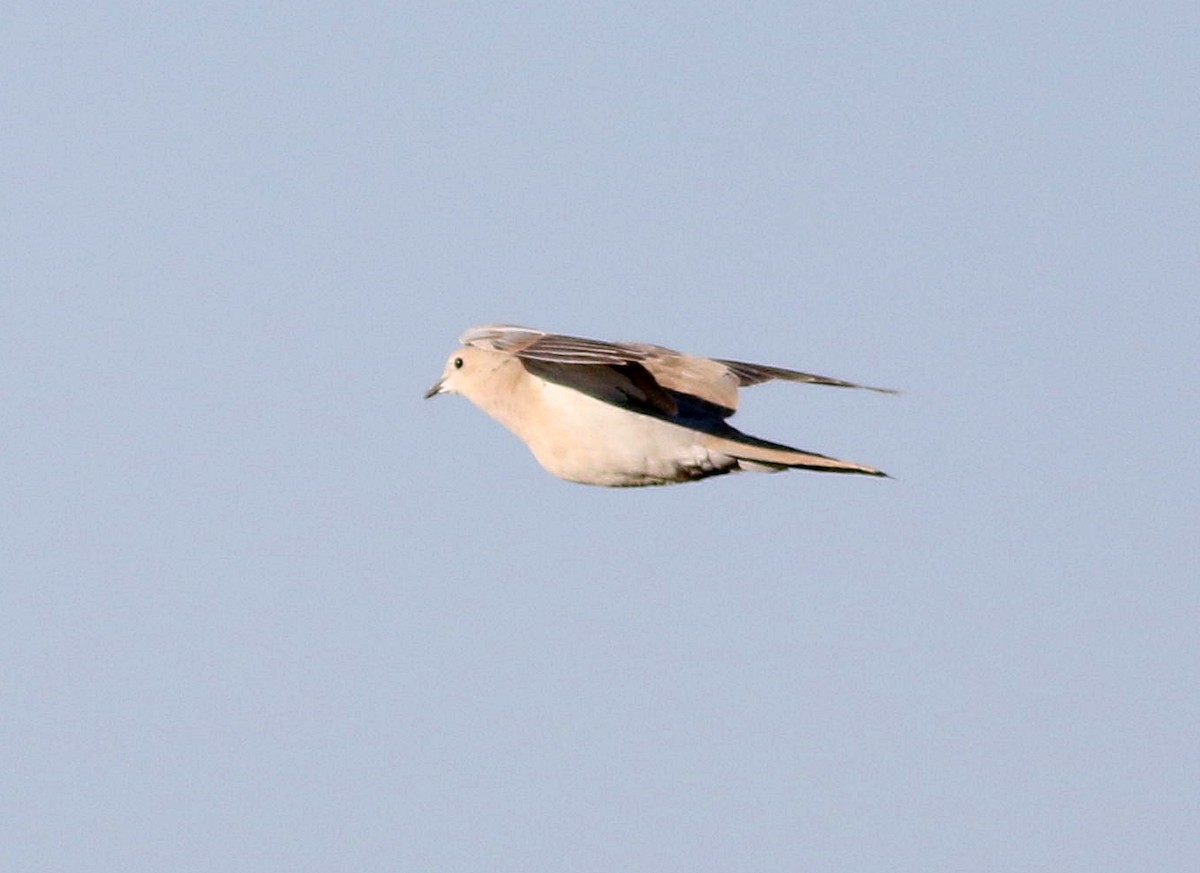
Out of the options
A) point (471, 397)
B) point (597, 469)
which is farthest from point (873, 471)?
point (471, 397)

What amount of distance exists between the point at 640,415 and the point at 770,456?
100 cm

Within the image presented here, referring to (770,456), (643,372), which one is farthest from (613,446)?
(770,456)

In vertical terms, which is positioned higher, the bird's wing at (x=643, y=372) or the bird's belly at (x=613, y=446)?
the bird's wing at (x=643, y=372)

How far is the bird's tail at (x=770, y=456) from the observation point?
553 inches

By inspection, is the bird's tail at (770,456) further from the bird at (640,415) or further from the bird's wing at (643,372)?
the bird's wing at (643,372)

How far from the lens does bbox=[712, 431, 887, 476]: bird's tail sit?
46.1 ft

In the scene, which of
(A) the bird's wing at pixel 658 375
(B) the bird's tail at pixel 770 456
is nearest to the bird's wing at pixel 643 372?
(A) the bird's wing at pixel 658 375

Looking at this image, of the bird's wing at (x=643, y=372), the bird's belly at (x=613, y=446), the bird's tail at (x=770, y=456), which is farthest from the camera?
the bird's belly at (x=613, y=446)

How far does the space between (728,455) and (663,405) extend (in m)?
0.56

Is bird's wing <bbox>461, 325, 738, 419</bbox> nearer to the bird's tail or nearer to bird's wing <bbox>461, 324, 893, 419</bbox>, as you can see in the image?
bird's wing <bbox>461, 324, 893, 419</bbox>

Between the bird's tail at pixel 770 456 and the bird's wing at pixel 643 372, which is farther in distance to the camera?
the bird's wing at pixel 643 372

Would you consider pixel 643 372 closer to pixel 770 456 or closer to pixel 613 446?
pixel 613 446

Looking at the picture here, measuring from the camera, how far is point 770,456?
14273 mm

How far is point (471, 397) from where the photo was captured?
→ 16406 millimetres
